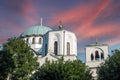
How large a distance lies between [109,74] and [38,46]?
29585mm

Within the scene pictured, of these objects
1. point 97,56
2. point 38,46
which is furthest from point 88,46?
point 38,46

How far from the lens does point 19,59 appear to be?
4684 centimetres

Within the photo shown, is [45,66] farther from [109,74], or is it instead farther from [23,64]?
[109,74]

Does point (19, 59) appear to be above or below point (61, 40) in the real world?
below

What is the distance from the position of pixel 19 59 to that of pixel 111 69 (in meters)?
13.4

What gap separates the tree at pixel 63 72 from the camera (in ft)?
136

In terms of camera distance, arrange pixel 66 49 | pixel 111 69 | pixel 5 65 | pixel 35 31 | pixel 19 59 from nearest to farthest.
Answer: pixel 111 69, pixel 5 65, pixel 19 59, pixel 66 49, pixel 35 31

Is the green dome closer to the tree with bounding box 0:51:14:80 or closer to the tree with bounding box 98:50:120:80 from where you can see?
the tree with bounding box 0:51:14:80

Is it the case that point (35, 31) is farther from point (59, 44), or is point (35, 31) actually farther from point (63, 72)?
point (63, 72)

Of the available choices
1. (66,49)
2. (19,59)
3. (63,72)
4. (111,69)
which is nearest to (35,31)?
(66,49)

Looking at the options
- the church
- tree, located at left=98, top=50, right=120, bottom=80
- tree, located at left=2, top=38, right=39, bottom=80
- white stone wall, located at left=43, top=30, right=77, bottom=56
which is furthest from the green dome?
tree, located at left=98, top=50, right=120, bottom=80

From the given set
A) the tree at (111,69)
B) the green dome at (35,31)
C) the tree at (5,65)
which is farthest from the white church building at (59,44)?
the tree at (111,69)

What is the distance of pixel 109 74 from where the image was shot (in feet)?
135

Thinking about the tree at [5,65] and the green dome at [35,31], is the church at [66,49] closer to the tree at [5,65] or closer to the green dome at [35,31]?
the green dome at [35,31]
